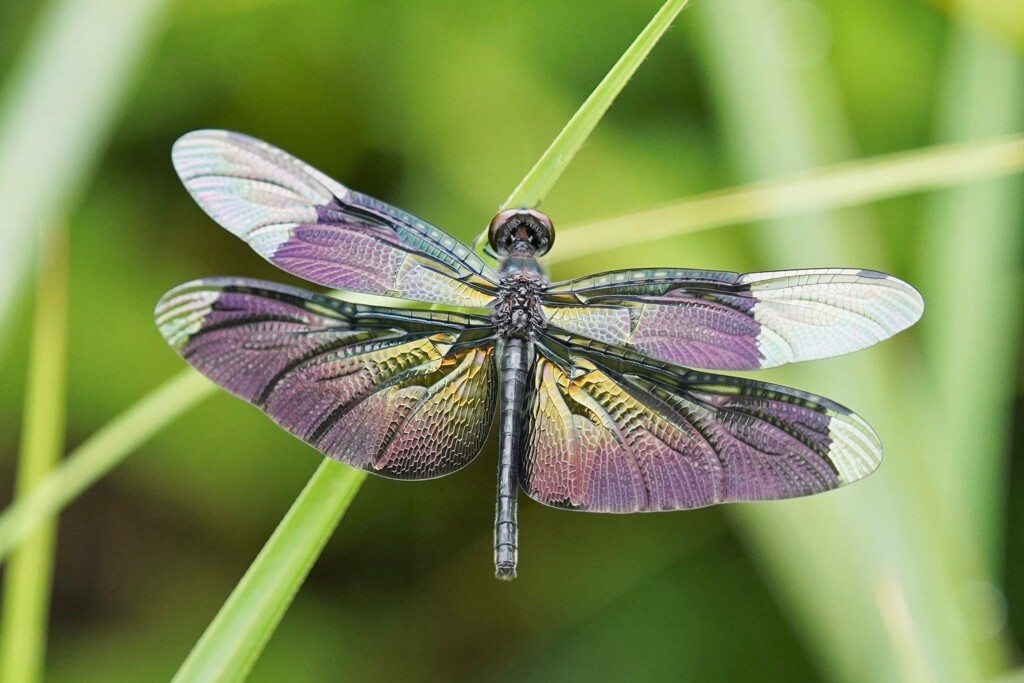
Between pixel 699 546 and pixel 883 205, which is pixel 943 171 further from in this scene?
A: pixel 699 546

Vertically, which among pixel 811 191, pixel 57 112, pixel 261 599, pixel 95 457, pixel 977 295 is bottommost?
pixel 261 599

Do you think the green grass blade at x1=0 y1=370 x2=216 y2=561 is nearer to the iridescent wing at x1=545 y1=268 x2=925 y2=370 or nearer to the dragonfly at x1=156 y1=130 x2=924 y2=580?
the dragonfly at x1=156 y1=130 x2=924 y2=580

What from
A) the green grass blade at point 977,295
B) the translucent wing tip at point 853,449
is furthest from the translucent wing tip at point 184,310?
the green grass blade at point 977,295

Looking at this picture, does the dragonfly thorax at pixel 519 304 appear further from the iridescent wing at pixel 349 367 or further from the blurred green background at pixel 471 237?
the blurred green background at pixel 471 237

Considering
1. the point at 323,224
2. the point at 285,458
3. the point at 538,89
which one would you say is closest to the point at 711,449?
the point at 323,224

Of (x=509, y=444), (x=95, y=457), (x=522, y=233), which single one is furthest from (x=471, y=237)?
(x=95, y=457)

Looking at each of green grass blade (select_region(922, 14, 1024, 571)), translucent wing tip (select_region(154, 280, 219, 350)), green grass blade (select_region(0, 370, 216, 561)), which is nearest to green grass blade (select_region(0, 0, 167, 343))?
green grass blade (select_region(0, 370, 216, 561))

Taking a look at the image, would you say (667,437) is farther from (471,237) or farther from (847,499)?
(471,237)
